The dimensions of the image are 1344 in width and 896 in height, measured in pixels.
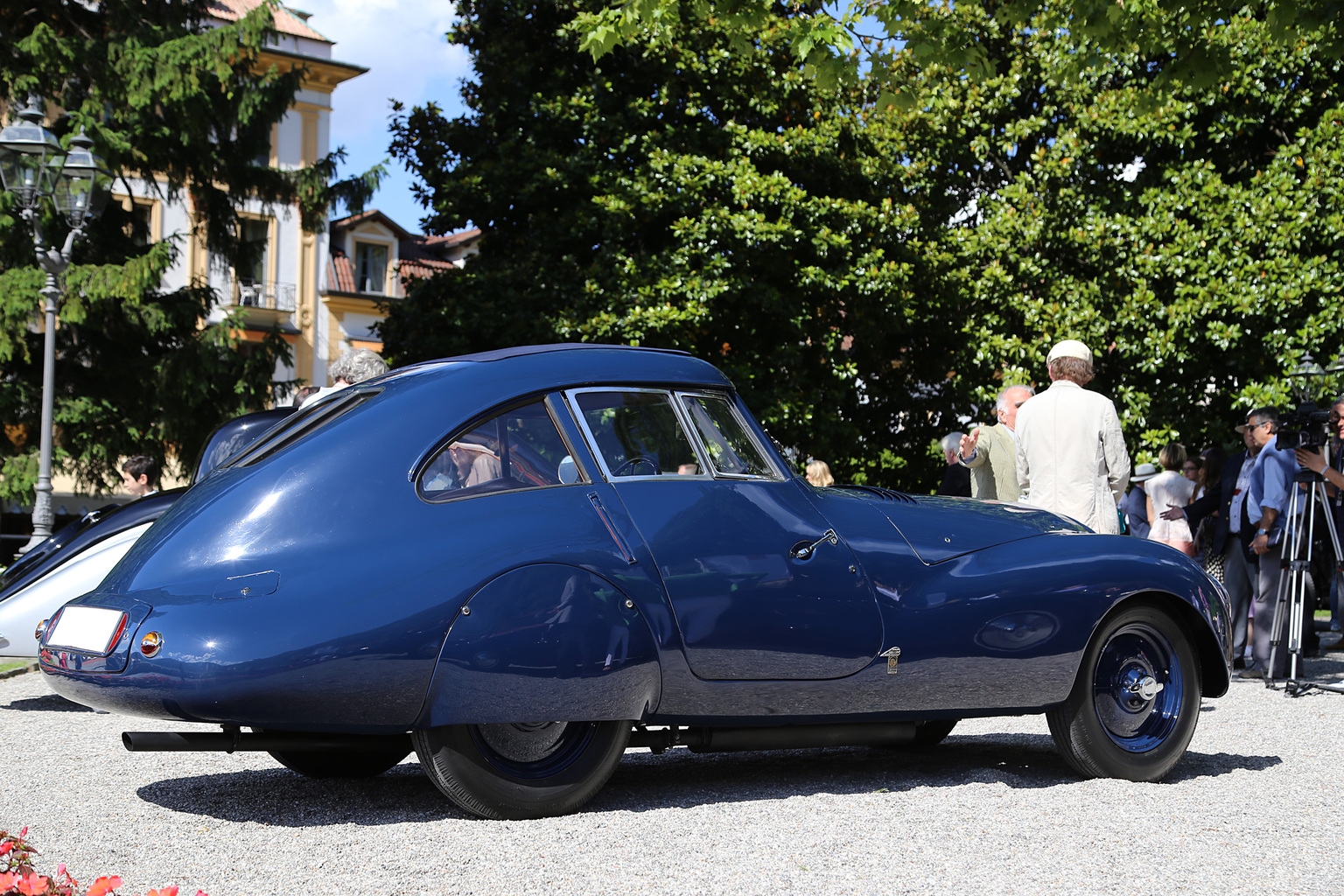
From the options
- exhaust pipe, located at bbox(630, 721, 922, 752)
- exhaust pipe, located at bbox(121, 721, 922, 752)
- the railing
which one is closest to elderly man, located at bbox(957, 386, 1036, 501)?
exhaust pipe, located at bbox(121, 721, 922, 752)

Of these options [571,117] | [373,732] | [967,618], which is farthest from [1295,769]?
[571,117]

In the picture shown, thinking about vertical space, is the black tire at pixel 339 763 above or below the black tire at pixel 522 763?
below

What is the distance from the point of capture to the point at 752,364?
19.5m

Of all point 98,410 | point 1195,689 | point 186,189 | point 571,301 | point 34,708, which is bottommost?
point 34,708

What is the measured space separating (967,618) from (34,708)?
5.85m

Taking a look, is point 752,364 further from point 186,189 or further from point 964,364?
point 186,189

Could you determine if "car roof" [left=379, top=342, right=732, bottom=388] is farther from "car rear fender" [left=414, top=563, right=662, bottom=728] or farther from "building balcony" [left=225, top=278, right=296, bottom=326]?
"building balcony" [left=225, top=278, right=296, bottom=326]

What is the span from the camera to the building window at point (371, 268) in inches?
1713

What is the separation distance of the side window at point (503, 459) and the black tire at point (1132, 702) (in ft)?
7.79

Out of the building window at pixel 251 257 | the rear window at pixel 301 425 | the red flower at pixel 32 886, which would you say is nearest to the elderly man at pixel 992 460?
the rear window at pixel 301 425

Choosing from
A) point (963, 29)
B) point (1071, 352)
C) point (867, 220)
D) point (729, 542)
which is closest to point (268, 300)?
point (867, 220)

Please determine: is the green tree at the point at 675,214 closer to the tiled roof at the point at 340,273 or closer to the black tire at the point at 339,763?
the black tire at the point at 339,763

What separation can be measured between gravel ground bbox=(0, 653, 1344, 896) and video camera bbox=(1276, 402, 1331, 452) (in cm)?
280

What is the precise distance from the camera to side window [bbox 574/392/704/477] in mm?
4695
